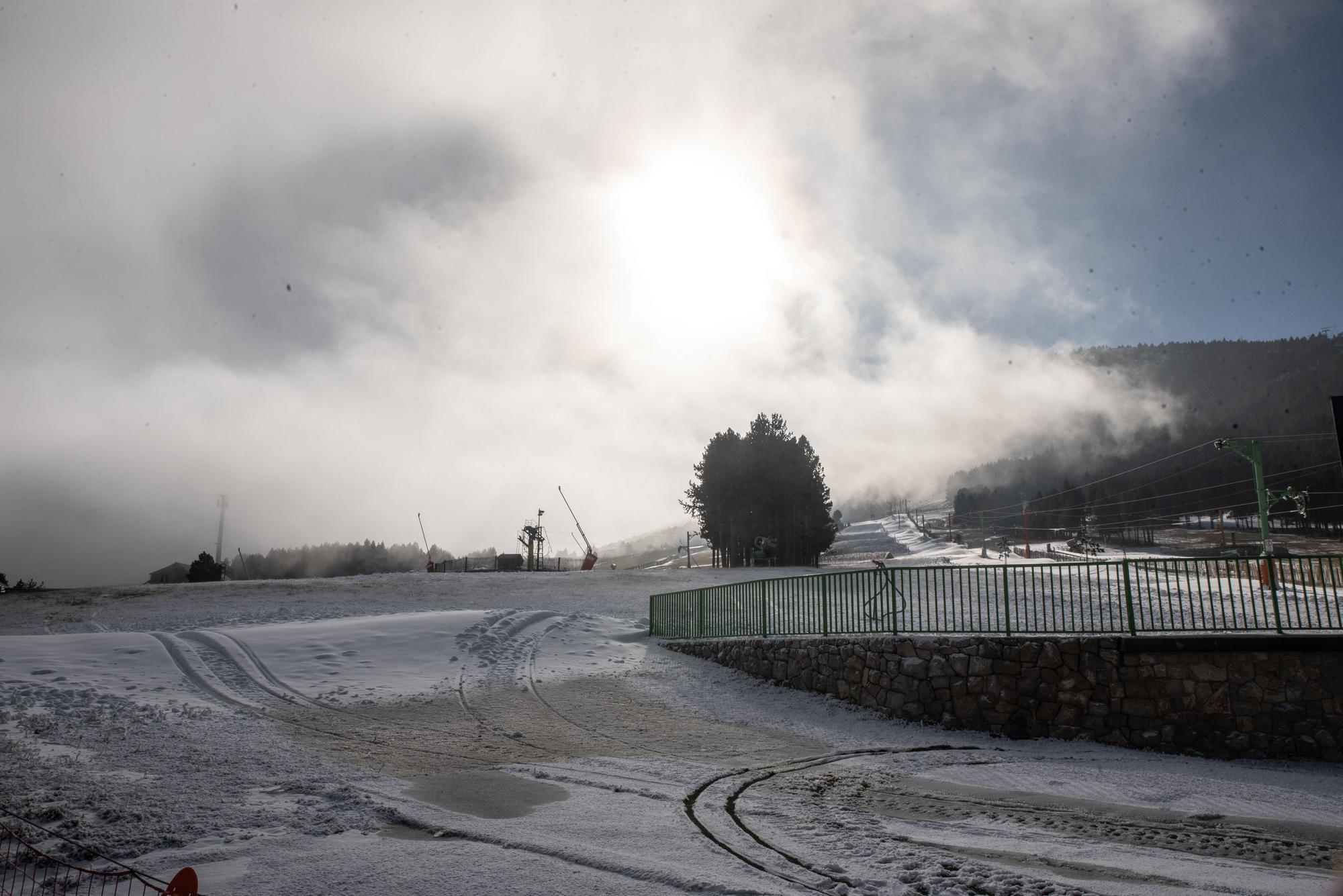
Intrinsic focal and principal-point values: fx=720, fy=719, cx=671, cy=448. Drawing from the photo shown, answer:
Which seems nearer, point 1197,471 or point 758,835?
point 758,835

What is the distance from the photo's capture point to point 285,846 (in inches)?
218

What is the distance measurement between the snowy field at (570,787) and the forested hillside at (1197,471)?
45.9 m

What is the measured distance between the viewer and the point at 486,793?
7129 millimetres

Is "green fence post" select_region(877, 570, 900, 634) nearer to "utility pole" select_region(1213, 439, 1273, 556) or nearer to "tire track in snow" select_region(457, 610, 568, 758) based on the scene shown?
"tire track in snow" select_region(457, 610, 568, 758)

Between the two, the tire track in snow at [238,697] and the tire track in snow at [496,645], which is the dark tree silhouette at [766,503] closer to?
the tire track in snow at [496,645]

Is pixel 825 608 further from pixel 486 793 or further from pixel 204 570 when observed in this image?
pixel 204 570

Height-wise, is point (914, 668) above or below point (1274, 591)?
below

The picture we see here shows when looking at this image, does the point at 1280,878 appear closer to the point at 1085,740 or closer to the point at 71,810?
the point at 1085,740

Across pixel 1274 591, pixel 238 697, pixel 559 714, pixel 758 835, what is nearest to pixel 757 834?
pixel 758 835

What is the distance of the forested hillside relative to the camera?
8331cm

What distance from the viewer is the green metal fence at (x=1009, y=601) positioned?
995 centimetres

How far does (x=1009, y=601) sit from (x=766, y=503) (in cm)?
4412

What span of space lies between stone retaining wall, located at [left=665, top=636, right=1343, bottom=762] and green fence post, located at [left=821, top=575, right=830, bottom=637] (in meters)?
1.39

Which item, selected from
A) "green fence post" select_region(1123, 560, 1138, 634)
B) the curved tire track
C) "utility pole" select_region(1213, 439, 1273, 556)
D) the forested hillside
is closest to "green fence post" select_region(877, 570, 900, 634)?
"green fence post" select_region(1123, 560, 1138, 634)
